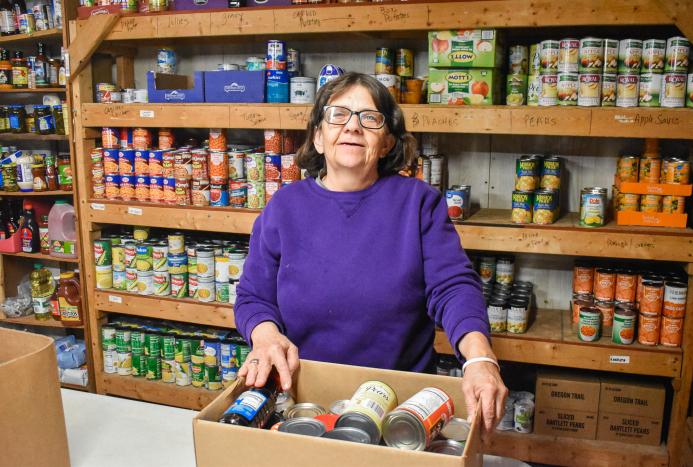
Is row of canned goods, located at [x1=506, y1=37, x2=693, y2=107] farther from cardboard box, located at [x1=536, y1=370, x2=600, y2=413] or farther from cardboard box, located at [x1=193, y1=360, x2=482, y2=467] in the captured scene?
cardboard box, located at [x1=193, y1=360, x2=482, y2=467]

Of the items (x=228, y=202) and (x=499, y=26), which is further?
(x=228, y=202)

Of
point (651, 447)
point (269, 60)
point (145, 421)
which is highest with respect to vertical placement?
point (269, 60)

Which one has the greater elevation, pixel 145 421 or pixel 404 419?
pixel 404 419

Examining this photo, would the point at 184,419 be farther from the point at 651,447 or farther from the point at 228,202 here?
the point at 651,447

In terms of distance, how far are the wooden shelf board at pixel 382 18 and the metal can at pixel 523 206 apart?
2.24 feet

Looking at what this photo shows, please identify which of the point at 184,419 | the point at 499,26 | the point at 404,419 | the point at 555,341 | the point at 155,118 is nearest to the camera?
the point at 404,419

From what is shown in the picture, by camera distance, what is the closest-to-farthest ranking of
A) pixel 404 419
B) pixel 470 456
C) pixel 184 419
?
pixel 470 456, pixel 404 419, pixel 184 419

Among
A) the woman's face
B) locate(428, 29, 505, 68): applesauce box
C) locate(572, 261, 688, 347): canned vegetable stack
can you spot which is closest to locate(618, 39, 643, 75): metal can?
locate(428, 29, 505, 68): applesauce box

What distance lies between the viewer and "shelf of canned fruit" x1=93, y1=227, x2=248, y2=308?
127 inches

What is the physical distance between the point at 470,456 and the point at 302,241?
2.65ft

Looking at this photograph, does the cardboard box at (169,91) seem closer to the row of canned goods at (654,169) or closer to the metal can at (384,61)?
the metal can at (384,61)

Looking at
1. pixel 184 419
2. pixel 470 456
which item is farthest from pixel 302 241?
pixel 470 456

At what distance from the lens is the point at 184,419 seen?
1479 mm

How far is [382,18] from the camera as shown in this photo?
106 inches
